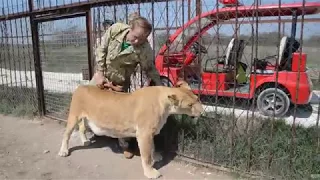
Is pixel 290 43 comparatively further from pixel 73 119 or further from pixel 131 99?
pixel 73 119

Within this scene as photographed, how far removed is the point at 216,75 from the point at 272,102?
221 centimetres

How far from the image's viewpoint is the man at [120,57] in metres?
3.75

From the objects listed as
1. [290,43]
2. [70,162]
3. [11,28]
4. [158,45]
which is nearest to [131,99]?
[70,162]

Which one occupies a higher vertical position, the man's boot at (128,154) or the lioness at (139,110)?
the lioness at (139,110)

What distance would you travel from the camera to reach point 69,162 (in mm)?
3939

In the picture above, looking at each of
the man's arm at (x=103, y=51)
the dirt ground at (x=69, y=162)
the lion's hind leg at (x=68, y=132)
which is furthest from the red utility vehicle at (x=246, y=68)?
the lion's hind leg at (x=68, y=132)

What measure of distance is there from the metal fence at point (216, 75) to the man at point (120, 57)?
0.42 m

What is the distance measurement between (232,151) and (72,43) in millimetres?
3187

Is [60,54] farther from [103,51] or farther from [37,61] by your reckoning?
[103,51]

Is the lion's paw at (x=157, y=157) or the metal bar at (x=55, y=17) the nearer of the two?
the lion's paw at (x=157, y=157)

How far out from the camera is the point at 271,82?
591 centimetres

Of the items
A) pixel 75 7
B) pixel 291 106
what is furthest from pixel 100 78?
pixel 291 106

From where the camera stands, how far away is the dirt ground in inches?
142

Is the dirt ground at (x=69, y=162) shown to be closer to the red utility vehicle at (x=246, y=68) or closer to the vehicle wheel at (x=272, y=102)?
the red utility vehicle at (x=246, y=68)
